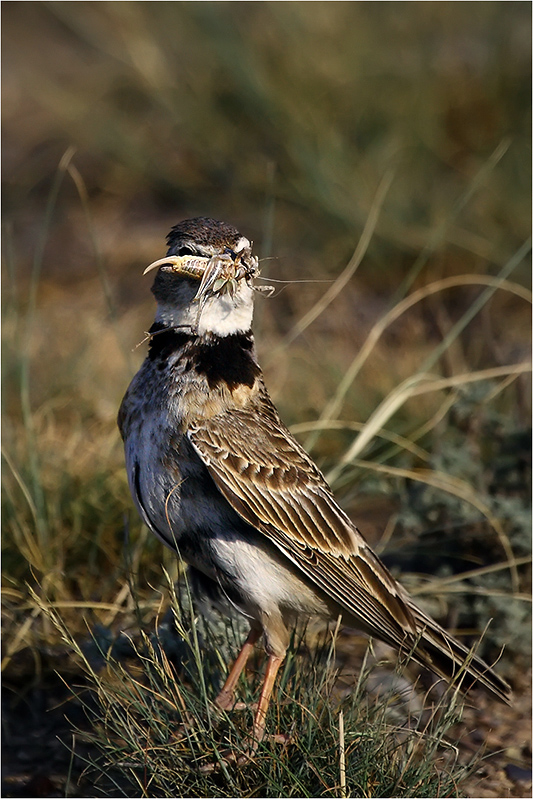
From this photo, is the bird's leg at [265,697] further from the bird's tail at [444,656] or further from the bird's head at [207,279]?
the bird's head at [207,279]

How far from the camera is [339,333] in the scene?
23.5ft

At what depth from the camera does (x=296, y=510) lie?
3408 mm

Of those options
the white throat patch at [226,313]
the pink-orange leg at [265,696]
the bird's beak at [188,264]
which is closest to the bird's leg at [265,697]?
the pink-orange leg at [265,696]

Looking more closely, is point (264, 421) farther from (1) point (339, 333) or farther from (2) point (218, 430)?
(1) point (339, 333)

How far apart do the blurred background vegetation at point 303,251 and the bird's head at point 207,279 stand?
105 cm

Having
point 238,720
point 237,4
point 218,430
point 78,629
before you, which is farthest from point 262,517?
point 237,4

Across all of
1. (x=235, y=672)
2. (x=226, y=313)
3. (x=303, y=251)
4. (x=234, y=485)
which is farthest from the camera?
(x=303, y=251)

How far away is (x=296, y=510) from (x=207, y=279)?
0.87 meters

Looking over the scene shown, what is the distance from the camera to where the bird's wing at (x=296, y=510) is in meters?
3.27

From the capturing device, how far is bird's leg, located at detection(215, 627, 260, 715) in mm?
3385

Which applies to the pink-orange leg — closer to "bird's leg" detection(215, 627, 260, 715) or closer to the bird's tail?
"bird's leg" detection(215, 627, 260, 715)

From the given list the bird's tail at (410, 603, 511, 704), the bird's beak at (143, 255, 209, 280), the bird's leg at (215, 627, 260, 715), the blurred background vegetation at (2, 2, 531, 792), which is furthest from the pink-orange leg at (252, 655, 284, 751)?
the bird's beak at (143, 255, 209, 280)

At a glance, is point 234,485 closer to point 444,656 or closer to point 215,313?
point 215,313

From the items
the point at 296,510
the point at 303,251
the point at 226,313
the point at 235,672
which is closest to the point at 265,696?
the point at 235,672
